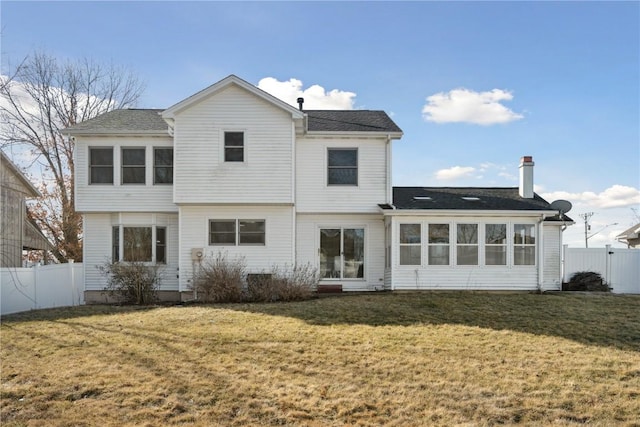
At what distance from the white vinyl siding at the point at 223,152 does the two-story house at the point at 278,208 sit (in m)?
0.03

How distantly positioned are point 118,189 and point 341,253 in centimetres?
793

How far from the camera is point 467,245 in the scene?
15.5 metres

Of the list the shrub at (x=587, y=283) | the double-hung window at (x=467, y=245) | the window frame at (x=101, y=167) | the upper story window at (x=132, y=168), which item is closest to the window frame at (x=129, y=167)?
the upper story window at (x=132, y=168)

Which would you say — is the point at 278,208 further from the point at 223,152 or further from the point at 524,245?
the point at 524,245

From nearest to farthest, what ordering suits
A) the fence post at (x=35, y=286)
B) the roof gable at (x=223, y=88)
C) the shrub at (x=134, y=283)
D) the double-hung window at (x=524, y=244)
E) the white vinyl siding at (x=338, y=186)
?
the fence post at (x=35, y=286) → the shrub at (x=134, y=283) → the roof gable at (x=223, y=88) → the double-hung window at (x=524, y=244) → the white vinyl siding at (x=338, y=186)

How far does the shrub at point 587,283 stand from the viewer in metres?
16.6

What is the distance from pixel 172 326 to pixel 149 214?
7.14m

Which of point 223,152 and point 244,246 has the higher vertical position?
point 223,152

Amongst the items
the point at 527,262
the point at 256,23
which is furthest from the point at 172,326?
the point at 527,262

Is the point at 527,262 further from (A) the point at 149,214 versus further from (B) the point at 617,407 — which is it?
(A) the point at 149,214

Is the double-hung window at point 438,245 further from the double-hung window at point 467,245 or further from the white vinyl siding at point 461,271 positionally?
the double-hung window at point 467,245

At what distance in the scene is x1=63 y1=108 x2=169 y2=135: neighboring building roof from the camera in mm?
15836

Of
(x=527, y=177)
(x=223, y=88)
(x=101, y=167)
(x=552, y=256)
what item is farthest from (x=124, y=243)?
(x=552, y=256)

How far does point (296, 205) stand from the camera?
631 inches
